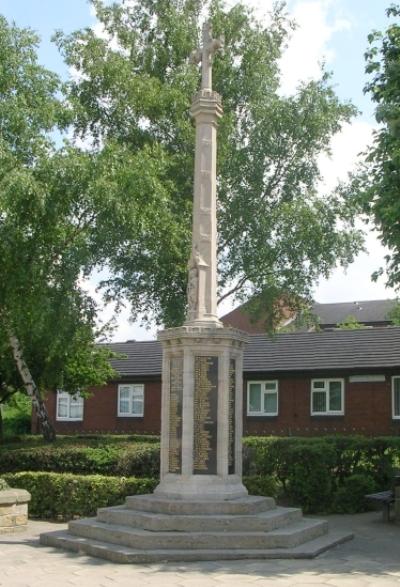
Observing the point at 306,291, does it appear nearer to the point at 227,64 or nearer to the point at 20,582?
the point at 227,64

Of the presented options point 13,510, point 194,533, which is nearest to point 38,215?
point 13,510

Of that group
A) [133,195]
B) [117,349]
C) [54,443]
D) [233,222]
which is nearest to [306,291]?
[233,222]

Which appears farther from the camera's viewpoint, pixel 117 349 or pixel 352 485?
pixel 117 349

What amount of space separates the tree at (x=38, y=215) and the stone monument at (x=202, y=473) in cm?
487

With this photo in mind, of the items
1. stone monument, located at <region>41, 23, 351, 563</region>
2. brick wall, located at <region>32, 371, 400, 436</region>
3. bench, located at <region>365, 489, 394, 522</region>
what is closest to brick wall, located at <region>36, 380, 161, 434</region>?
brick wall, located at <region>32, 371, 400, 436</region>

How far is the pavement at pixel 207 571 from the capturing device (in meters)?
8.62

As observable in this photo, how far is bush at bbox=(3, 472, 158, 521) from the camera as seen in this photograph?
545 inches

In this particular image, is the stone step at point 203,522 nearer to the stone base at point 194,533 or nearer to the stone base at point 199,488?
the stone base at point 194,533

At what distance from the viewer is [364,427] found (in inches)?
1138

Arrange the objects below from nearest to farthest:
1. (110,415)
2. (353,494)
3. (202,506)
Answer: (202,506), (353,494), (110,415)

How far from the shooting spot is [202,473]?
38.3 feet

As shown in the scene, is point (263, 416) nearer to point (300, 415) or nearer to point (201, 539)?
point (300, 415)

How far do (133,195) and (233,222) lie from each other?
4695 mm

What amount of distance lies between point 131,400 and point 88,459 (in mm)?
18636
